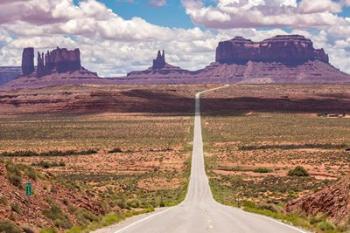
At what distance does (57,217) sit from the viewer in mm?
21031

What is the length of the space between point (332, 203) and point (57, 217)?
35.1 feet

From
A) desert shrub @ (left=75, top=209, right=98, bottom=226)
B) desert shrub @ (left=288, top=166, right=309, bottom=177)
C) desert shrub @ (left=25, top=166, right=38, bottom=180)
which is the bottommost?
desert shrub @ (left=288, top=166, right=309, bottom=177)

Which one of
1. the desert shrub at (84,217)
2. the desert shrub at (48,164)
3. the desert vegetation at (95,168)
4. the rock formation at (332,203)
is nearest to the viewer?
the desert vegetation at (95,168)

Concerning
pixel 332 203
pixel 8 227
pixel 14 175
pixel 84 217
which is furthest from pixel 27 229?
pixel 332 203

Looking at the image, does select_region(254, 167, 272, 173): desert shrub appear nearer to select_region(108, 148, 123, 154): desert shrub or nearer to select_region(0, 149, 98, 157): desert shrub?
select_region(108, 148, 123, 154): desert shrub

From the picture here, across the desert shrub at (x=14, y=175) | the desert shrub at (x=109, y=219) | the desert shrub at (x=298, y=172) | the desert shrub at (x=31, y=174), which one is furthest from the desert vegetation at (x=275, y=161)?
the desert shrub at (x=14, y=175)

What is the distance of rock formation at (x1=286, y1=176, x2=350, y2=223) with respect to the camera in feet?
74.9

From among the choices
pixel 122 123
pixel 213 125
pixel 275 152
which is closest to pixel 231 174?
pixel 275 152

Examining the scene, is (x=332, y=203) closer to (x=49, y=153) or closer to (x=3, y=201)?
(x=3, y=201)

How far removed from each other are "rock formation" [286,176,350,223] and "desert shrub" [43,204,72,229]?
9356 mm

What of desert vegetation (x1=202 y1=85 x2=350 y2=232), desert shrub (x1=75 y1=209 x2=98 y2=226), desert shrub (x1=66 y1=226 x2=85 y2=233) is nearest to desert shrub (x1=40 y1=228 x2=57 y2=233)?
desert shrub (x1=66 y1=226 x2=85 y2=233)

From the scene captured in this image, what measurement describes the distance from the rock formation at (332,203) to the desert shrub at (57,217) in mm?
9356

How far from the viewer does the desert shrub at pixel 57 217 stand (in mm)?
20703

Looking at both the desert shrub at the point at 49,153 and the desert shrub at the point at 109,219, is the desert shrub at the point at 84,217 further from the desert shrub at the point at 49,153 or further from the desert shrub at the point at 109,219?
the desert shrub at the point at 49,153
